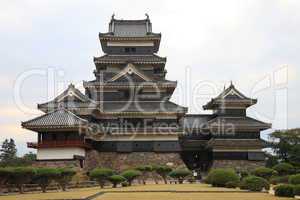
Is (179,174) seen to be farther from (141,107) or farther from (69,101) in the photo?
(69,101)

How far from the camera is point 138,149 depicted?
150 feet

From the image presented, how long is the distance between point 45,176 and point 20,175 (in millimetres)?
1798

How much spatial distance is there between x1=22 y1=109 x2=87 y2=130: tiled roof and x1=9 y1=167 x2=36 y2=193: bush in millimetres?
10574

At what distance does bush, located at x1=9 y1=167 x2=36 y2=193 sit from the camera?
28.8 metres

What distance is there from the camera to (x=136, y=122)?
46.6m

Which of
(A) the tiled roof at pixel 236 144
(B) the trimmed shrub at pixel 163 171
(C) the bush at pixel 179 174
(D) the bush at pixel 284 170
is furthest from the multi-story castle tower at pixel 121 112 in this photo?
(D) the bush at pixel 284 170

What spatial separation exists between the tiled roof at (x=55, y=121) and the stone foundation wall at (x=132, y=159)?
551 centimetres

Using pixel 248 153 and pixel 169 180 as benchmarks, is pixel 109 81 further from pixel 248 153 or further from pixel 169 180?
pixel 248 153

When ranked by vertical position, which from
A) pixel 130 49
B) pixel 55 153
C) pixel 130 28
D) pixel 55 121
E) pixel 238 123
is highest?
pixel 130 28

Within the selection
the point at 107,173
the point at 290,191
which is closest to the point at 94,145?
the point at 107,173

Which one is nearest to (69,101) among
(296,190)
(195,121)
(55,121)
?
(55,121)

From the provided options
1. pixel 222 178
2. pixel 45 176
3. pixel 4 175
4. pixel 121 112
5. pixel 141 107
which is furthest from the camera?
pixel 141 107

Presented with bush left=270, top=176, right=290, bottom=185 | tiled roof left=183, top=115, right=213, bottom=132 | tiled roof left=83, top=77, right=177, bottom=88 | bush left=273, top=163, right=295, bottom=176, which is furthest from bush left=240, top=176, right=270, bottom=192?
tiled roof left=183, top=115, right=213, bottom=132

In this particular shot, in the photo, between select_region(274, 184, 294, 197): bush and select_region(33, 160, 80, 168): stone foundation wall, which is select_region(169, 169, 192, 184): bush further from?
select_region(274, 184, 294, 197): bush
